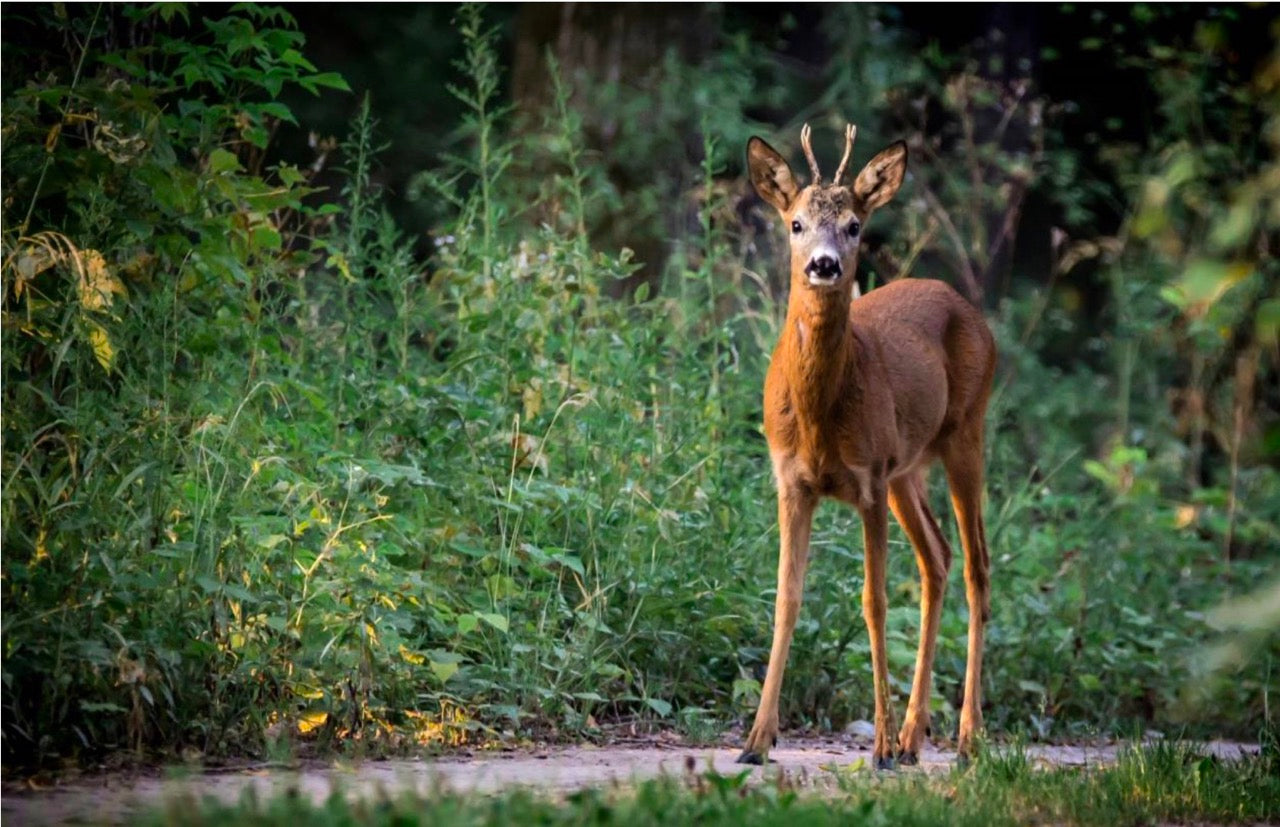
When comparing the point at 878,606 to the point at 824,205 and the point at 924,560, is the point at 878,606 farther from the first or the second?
the point at 824,205

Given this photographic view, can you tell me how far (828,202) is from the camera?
613cm

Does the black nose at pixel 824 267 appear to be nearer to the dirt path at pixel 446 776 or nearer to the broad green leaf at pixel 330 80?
the dirt path at pixel 446 776

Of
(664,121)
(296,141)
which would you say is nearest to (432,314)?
(664,121)

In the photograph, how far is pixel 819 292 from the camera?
6.03 meters

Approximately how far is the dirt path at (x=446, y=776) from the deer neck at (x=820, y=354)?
1.23 m

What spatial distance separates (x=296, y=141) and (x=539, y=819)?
13102 mm

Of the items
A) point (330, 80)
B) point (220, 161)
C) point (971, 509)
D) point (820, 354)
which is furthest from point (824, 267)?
point (220, 161)

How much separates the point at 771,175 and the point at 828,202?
0.32 meters

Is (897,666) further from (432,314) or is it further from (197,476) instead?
(197,476)

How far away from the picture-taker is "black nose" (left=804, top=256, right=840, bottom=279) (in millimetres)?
5828

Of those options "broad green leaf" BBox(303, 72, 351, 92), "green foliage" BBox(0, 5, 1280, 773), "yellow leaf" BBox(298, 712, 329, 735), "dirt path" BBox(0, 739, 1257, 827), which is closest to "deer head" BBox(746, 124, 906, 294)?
"green foliage" BBox(0, 5, 1280, 773)

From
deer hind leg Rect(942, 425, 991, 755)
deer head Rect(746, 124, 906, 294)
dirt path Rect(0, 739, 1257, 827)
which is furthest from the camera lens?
deer hind leg Rect(942, 425, 991, 755)

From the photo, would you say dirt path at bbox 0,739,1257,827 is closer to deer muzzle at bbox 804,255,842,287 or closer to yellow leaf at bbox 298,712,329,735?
yellow leaf at bbox 298,712,329,735

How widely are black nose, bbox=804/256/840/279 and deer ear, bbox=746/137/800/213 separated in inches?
20.8
